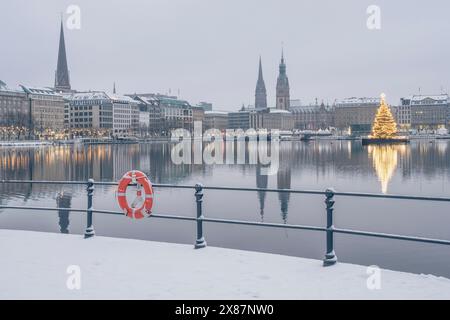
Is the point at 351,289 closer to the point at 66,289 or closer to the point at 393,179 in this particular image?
the point at 66,289

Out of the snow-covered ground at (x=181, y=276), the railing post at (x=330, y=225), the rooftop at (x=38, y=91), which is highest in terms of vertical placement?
the rooftop at (x=38, y=91)

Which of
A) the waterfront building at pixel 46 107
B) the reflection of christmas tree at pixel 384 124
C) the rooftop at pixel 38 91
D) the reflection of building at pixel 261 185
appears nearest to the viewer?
the reflection of building at pixel 261 185

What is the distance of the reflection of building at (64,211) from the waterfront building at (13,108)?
13099 centimetres

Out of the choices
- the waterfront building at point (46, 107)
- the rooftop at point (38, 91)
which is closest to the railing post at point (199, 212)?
the waterfront building at point (46, 107)

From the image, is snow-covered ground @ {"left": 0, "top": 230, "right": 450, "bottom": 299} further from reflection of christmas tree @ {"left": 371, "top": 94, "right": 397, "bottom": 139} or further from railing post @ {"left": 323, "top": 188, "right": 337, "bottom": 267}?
reflection of christmas tree @ {"left": 371, "top": 94, "right": 397, "bottom": 139}

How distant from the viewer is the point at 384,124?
10094cm

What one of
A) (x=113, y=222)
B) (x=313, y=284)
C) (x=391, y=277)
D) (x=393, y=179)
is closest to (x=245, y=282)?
(x=313, y=284)

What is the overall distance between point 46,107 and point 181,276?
186354 millimetres

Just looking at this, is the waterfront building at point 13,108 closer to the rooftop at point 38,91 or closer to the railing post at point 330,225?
the rooftop at point 38,91

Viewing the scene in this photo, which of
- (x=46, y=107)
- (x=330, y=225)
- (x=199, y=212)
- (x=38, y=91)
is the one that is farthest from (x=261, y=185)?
(x=38, y=91)

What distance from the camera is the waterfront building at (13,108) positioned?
6132 inches

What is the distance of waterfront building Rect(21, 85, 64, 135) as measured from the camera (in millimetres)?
179000

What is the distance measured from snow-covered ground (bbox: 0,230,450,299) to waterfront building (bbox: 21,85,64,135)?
17025 centimetres

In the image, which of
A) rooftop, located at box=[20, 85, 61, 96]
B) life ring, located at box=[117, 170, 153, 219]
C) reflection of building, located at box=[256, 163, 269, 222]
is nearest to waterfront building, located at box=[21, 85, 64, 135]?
rooftop, located at box=[20, 85, 61, 96]
